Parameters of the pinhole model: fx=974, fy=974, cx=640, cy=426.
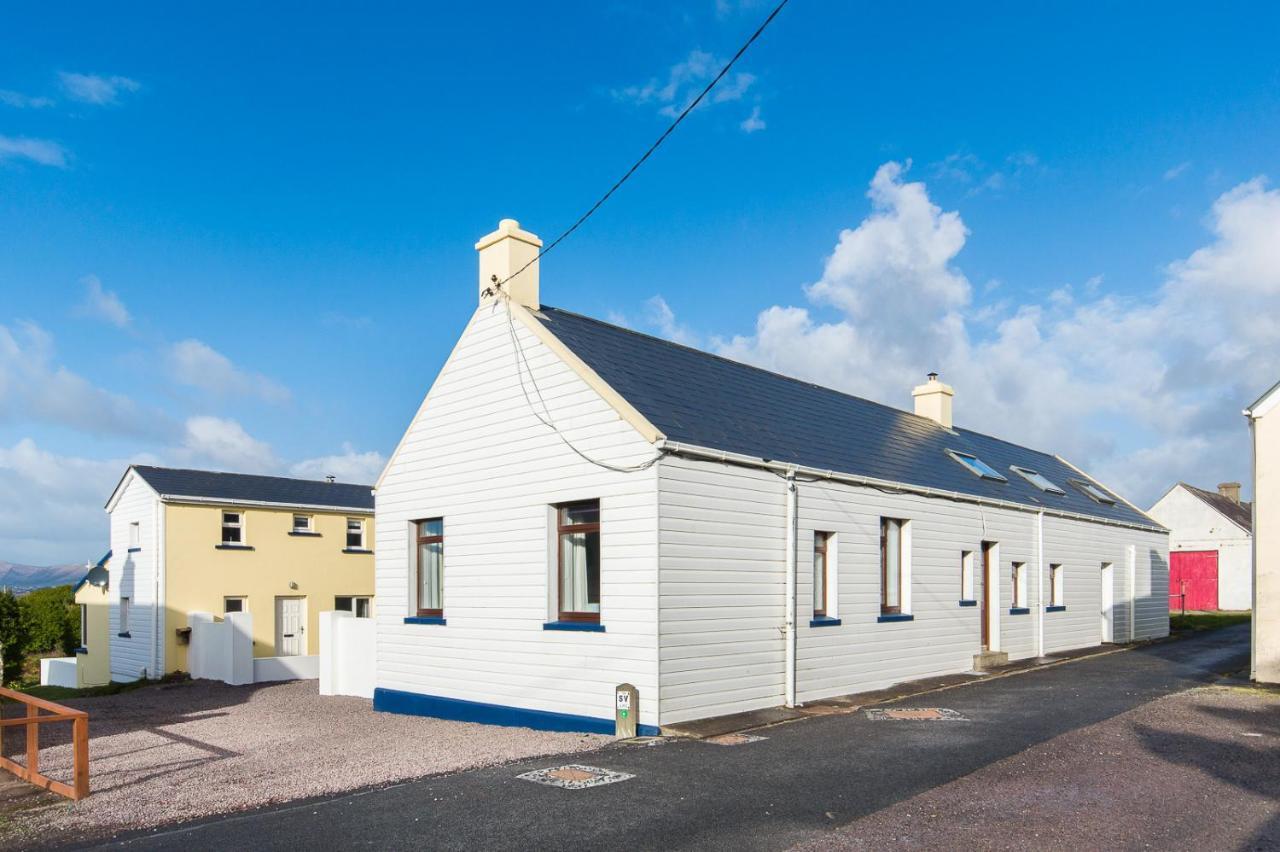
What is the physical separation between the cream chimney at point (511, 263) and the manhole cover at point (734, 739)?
761cm

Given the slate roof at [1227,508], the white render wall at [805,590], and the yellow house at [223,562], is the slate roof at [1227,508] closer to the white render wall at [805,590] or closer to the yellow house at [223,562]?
the white render wall at [805,590]

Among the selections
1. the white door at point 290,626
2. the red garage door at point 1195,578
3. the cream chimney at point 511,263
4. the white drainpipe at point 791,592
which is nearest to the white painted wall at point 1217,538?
the red garage door at point 1195,578

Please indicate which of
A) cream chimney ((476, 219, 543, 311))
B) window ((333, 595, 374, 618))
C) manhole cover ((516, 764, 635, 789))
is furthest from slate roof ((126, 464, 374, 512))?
manhole cover ((516, 764, 635, 789))

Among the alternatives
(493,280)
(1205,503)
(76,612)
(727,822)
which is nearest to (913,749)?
(727,822)

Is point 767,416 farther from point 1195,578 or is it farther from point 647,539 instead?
point 1195,578

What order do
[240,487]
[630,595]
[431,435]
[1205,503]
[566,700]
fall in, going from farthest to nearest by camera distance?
[1205,503] < [240,487] < [431,435] < [566,700] < [630,595]

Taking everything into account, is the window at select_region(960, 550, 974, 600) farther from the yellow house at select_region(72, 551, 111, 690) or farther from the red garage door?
the red garage door

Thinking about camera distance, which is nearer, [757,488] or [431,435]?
[757,488]

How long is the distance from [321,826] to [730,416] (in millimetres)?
9222

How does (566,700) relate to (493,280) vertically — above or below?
below

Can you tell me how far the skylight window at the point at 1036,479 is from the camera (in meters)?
25.9

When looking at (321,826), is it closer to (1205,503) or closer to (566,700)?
(566,700)

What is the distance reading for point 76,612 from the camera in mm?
40438

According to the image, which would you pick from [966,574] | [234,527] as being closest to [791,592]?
[966,574]
